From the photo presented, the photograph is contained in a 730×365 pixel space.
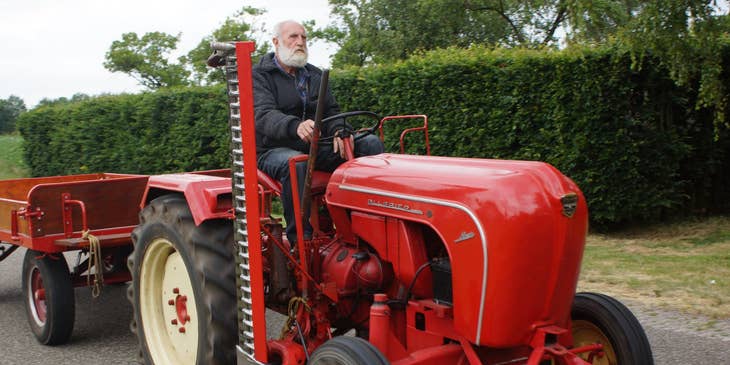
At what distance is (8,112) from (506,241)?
179ft

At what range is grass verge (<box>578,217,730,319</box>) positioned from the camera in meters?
5.93

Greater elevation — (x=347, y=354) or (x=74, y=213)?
(x=74, y=213)

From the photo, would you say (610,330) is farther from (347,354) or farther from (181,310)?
(181,310)

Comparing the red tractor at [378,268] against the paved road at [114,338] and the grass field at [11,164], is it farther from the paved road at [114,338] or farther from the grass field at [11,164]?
the grass field at [11,164]

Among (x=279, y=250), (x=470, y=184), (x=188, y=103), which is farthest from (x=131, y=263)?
(x=188, y=103)

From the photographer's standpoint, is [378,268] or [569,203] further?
[378,268]

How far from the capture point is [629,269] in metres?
7.08

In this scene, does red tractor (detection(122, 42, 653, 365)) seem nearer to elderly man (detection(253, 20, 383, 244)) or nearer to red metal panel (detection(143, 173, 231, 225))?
red metal panel (detection(143, 173, 231, 225))

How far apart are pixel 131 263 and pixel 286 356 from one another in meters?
1.32

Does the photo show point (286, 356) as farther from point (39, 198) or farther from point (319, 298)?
point (39, 198)

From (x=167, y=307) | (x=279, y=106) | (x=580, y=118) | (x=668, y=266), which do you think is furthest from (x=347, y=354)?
(x=580, y=118)

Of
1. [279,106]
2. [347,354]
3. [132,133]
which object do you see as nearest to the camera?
[347,354]

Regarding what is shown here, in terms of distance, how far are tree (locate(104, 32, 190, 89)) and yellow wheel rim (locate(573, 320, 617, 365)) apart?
1496 inches

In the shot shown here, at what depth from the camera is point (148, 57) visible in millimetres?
40281
